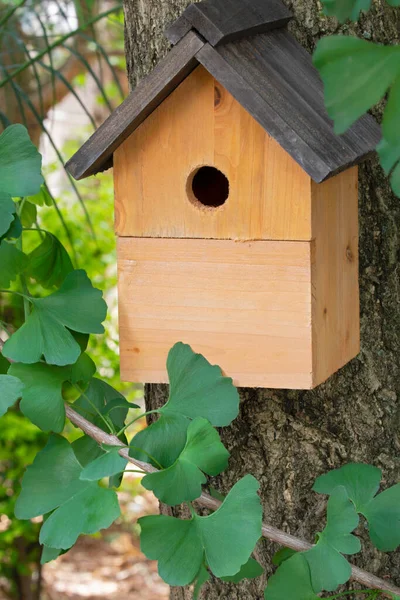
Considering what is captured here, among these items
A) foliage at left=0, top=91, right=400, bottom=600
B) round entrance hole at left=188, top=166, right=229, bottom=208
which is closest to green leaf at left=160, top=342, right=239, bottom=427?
foliage at left=0, top=91, right=400, bottom=600

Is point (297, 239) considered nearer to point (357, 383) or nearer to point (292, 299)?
point (292, 299)

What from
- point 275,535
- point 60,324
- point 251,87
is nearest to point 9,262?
point 60,324

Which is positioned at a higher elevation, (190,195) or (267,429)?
(190,195)

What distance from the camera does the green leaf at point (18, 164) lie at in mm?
1228

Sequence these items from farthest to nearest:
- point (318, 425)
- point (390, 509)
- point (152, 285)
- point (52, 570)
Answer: point (52, 570)
point (318, 425)
point (152, 285)
point (390, 509)

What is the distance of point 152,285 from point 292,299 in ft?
0.74

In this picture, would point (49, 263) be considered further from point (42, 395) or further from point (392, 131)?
point (392, 131)

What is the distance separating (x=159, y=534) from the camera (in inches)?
43.9

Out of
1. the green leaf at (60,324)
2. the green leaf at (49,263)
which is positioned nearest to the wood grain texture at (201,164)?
the green leaf at (60,324)

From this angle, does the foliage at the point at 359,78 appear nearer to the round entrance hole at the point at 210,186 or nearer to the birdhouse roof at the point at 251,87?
the birdhouse roof at the point at 251,87

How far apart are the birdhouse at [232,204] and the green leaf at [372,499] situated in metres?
0.15

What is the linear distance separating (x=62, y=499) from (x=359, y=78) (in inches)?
28.1

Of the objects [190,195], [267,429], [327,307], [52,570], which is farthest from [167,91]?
[52,570]

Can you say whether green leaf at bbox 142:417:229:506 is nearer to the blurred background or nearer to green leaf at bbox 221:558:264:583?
green leaf at bbox 221:558:264:583
